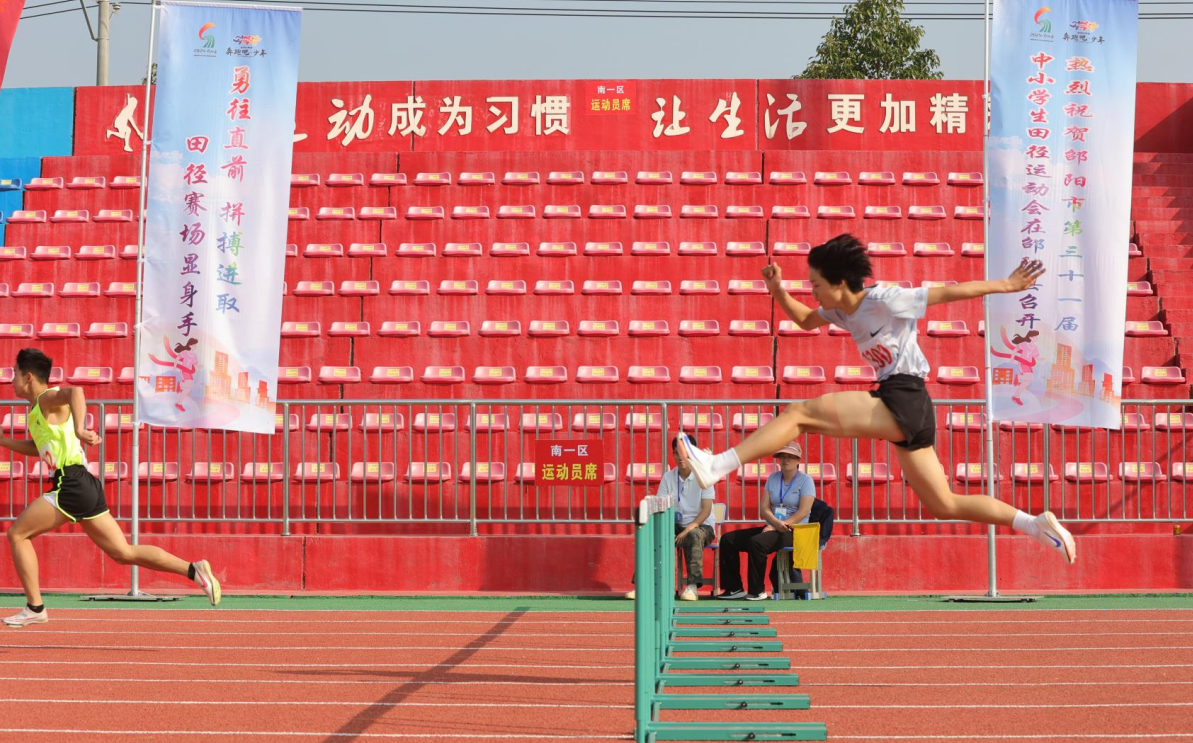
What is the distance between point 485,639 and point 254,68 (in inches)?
213

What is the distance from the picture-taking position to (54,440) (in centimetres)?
847

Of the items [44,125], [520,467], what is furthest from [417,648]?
[44,125]

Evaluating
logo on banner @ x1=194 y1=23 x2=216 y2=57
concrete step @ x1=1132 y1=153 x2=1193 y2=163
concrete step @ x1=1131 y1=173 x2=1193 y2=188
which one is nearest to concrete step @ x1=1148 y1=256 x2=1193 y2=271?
concrete step @ x1=1131 y1=173 x2=1193 y2=188

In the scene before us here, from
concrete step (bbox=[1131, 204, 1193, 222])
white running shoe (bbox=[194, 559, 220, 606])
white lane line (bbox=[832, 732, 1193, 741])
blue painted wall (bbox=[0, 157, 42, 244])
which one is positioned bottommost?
white lane line (bbox=[832, 732, 1193, 741])

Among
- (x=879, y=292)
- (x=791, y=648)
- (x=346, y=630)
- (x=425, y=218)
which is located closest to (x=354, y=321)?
(x=425, y=218)

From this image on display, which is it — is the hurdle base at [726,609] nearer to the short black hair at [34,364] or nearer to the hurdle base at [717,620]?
the hurdle base at [717,620]

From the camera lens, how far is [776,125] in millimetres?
20766

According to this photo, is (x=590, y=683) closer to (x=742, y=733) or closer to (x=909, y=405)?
(x=742, y=733)

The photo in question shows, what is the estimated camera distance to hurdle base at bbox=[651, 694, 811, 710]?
5945 mm

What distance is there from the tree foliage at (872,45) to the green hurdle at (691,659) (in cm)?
2602

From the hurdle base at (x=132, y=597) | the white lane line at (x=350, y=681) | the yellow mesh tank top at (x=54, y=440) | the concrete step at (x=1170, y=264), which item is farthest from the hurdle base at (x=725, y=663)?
the concrete step at (x=1170, y=264)

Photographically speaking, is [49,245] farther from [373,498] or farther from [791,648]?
[791,648]

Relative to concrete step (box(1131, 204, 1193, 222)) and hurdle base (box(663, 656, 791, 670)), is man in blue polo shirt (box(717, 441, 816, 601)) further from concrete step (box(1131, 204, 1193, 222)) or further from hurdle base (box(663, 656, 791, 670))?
concrete step (box(1131, 204, 1193, 222))

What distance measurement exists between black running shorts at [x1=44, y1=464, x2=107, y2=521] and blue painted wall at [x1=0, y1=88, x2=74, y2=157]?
563 inches
